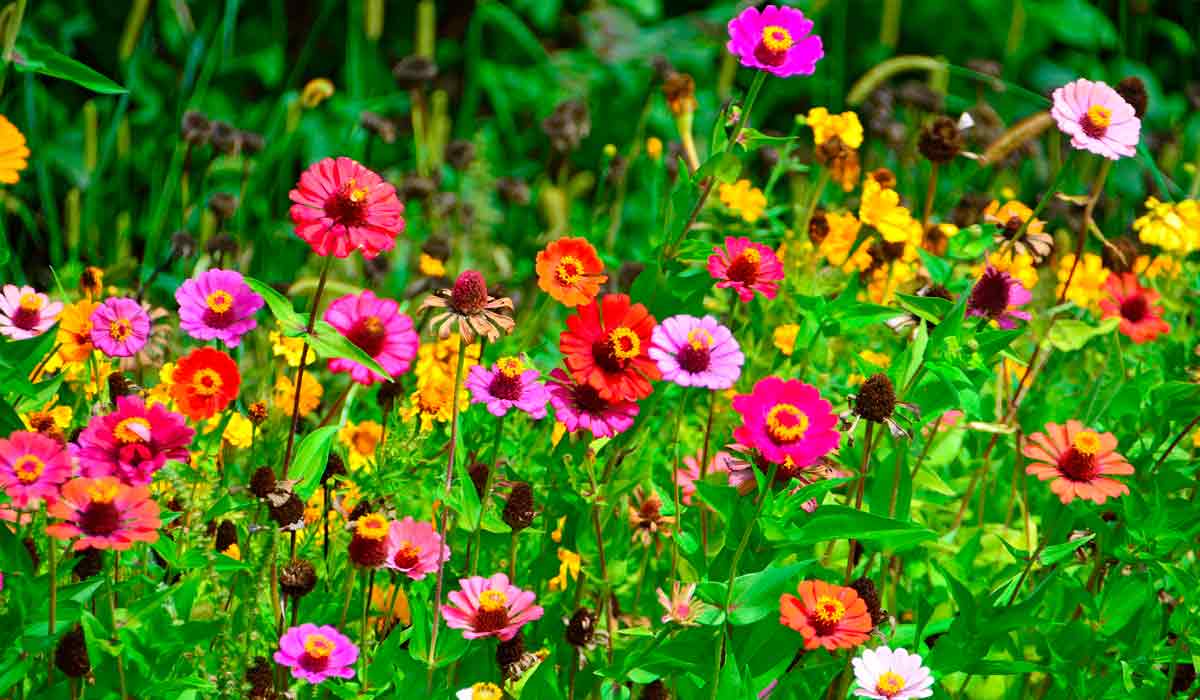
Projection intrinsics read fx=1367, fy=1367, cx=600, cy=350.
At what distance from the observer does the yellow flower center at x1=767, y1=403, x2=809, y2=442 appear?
977 millimetres

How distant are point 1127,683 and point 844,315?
0.44 meters

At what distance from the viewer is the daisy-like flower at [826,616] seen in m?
1.05

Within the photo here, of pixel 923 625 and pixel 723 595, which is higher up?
pixel 723 595

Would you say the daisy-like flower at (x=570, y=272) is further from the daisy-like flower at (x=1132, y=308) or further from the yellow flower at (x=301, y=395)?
the daisy-like flower at (x=1132, y=308)

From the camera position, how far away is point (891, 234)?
5.14 ft

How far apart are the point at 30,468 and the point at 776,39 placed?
2.22 ft

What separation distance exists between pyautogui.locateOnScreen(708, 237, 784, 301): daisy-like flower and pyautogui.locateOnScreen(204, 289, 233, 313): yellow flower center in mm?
428

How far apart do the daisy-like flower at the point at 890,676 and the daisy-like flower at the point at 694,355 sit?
26 cm

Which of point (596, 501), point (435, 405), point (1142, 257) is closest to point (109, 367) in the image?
point (435, 405)

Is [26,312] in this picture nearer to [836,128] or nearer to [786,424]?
[786,424]

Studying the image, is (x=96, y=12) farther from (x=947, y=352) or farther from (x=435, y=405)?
(x=947, y=352)

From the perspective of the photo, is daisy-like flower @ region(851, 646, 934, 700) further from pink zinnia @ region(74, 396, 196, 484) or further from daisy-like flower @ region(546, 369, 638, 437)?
A: pink zinnia @ region(74, 396, 196, 484)

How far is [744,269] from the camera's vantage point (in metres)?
1.27

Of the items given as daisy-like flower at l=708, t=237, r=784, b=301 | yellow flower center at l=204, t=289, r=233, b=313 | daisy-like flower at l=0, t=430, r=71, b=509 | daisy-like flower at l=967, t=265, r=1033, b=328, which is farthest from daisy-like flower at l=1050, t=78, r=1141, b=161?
daisy-like flower at l=0, t=430, r=71, b=509
